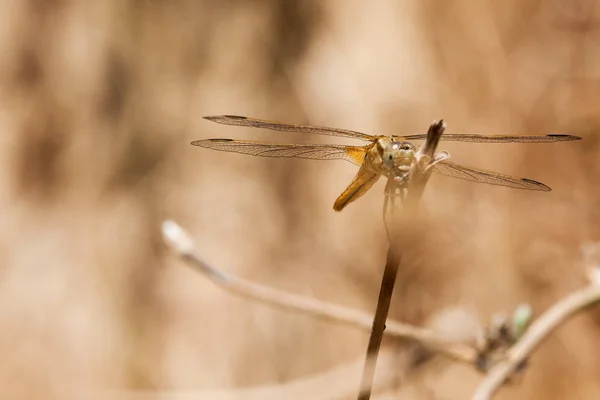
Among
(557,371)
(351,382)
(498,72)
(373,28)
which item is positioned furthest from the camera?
(373,28)

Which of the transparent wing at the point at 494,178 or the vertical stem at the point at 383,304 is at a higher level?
the transparent wing at the point at 494,178

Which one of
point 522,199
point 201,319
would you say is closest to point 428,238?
point 522,199

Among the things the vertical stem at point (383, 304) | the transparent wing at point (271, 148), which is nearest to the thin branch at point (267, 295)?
the transparent wing at point (271, 148)

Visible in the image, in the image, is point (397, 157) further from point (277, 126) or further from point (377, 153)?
point (277, 126)

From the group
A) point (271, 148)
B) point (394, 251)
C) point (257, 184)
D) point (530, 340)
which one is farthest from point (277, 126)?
point (257, 184)

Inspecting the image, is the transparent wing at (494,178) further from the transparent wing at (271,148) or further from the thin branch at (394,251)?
the thin branch at (394,251)

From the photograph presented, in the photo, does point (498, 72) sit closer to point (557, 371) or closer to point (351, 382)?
point (557, 371)
